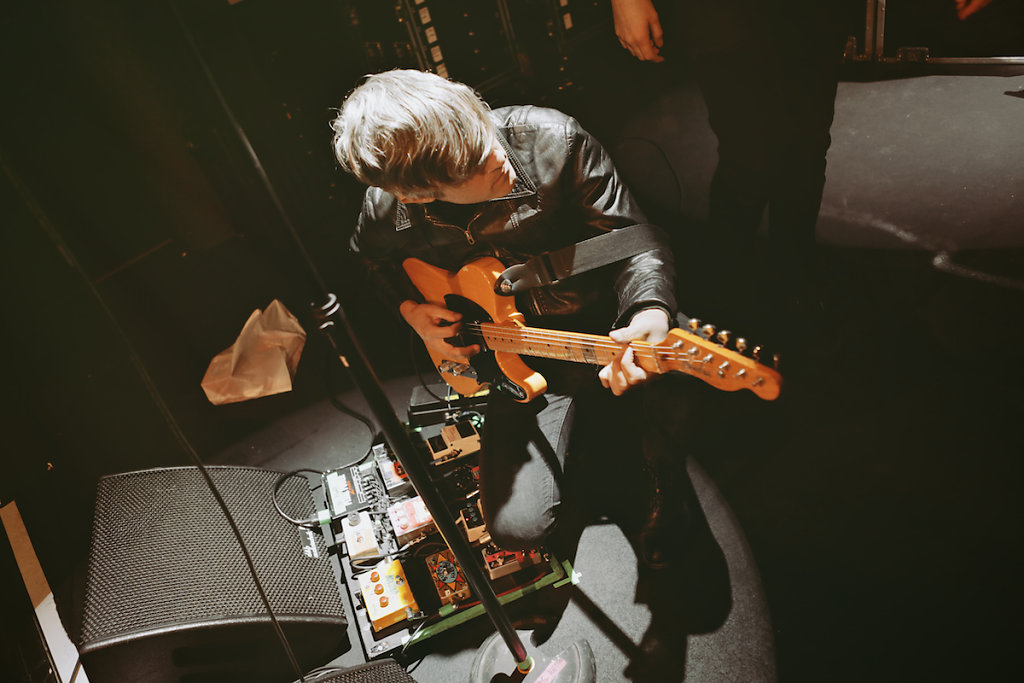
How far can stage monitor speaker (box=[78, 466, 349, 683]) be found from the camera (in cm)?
159

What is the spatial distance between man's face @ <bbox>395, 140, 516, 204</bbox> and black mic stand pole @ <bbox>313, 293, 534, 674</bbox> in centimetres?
81

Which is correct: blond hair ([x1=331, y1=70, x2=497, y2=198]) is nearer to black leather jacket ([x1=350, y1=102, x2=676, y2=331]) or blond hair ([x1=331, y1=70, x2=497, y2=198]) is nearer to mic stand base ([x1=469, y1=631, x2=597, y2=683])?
black leather jacket ([x1=350, y1=102, x2=676, y2=331])

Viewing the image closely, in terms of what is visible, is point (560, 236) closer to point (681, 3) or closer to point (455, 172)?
point (455, 172)

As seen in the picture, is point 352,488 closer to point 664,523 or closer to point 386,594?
point 386,594

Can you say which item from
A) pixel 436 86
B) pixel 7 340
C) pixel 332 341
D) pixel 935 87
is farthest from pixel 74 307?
pixel 935 87

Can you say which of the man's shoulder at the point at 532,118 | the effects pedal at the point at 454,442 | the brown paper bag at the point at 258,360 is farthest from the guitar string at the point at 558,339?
the brown paper bag at the point at 258,360

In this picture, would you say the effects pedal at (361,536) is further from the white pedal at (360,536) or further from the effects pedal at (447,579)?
the effects pedal at (447,579)

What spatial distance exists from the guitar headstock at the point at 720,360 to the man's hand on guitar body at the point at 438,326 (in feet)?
2.67

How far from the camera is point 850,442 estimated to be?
211cm

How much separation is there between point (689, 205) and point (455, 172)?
2.09 meters

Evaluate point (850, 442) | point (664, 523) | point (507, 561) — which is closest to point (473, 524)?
point (507, 561)

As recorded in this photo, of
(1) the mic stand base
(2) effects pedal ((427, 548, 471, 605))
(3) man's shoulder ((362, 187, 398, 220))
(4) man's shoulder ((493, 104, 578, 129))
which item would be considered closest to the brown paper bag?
(3) man's shoulder ((362, 187, 398, 220))

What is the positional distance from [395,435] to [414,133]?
2.90 ft

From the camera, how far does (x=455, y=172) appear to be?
1577mm
